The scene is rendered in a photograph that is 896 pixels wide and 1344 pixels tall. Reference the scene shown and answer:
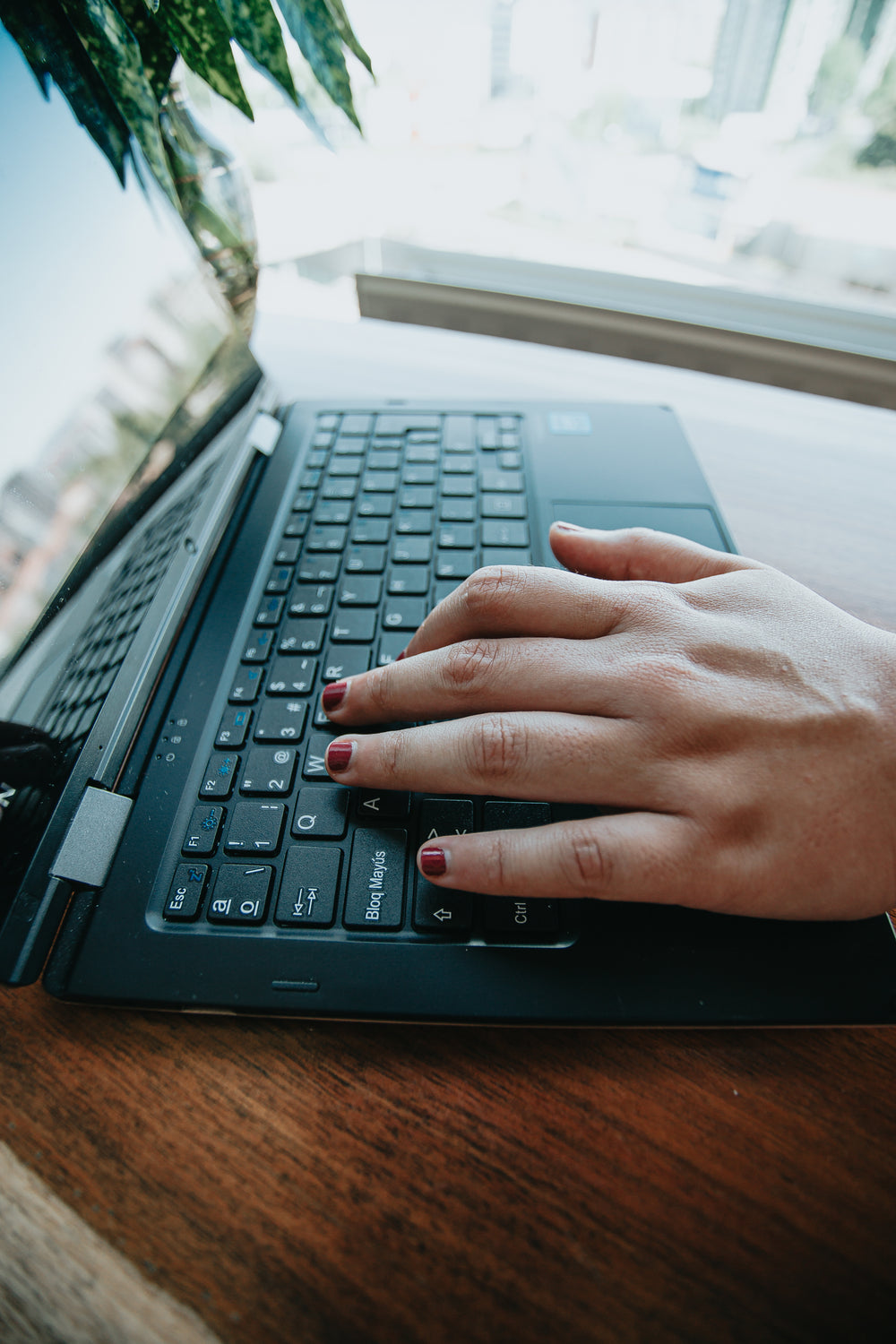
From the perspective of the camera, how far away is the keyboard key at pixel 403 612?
1.53ft

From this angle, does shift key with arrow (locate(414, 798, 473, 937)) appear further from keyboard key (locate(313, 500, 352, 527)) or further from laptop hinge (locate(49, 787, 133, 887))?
keyboard key (locate(313, 500, 352, 527))

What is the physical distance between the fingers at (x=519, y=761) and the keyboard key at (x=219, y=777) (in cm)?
6

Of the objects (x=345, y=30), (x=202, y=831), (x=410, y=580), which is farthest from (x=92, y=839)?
(x=345, y=30)

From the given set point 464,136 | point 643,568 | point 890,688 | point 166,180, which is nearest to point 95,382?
point 166,180

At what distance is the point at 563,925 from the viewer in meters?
0.32

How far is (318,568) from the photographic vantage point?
50 cm

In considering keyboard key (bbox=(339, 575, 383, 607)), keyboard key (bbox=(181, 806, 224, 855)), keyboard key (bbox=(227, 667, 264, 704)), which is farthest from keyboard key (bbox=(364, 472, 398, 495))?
keyboard key (bbox=(181, 806, 224, 855))

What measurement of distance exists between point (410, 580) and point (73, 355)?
10.2 inches

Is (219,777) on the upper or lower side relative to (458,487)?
lower

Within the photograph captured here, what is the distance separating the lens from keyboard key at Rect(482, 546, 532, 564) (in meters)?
0.50

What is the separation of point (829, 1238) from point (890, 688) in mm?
237

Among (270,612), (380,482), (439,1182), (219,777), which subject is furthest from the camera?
(380,482)

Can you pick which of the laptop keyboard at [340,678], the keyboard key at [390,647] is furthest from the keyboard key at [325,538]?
the keyboard key at [390,647]

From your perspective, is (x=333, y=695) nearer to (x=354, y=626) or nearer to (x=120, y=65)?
(x=354, y=626)
